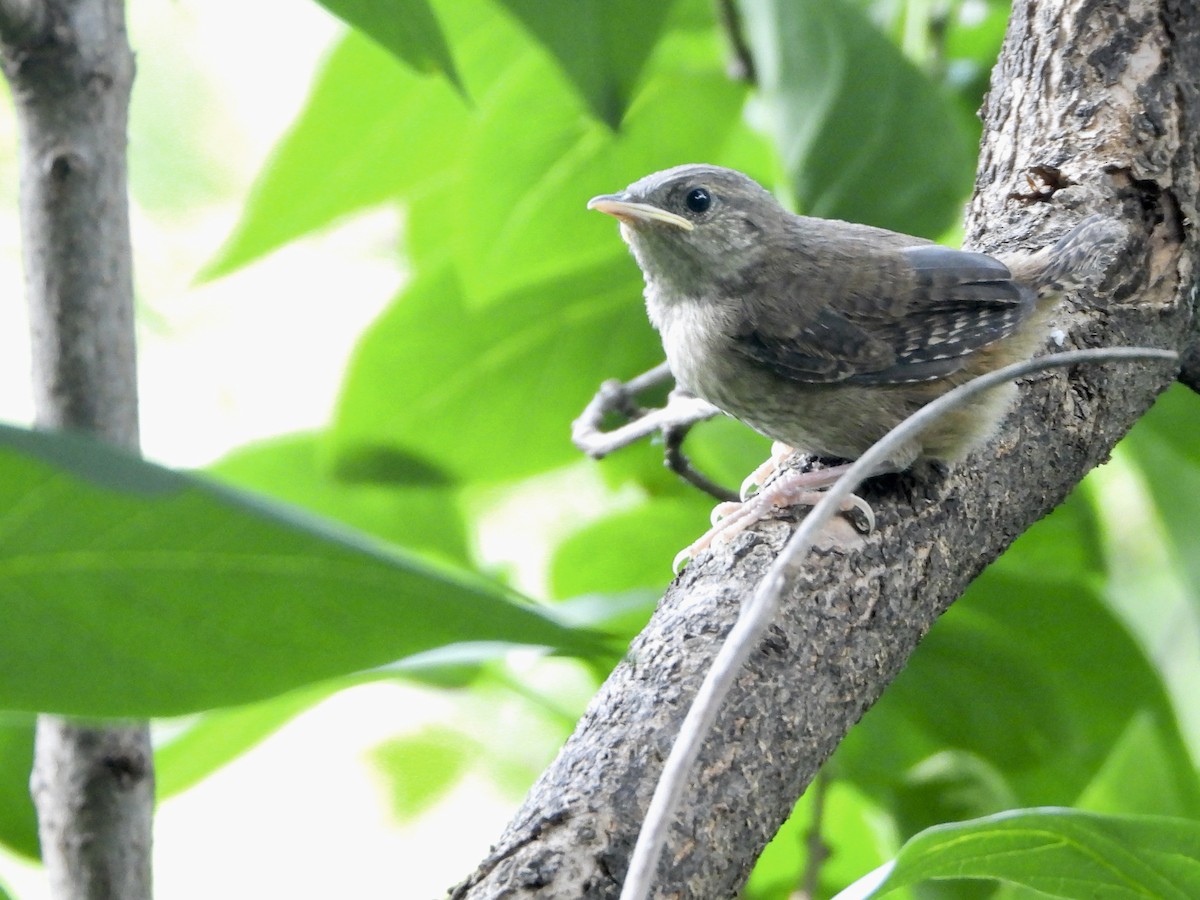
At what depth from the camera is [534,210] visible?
2.22 m

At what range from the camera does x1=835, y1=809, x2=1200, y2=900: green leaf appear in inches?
44.3

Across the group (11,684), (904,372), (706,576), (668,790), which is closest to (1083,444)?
(904,372)

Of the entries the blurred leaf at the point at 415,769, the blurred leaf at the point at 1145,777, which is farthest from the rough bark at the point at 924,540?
the blurred leaf at the point at 415,769

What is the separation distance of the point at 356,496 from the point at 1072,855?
1.51m

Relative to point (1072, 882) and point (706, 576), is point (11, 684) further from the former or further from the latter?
point (1072, 882)

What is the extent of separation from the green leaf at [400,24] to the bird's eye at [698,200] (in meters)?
0.78

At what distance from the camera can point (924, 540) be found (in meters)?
1.42

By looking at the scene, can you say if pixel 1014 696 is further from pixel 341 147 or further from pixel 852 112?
pixel 341 147

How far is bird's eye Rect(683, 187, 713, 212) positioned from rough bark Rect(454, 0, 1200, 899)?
0.43m

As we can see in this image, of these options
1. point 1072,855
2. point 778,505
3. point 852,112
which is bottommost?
point 1072,855

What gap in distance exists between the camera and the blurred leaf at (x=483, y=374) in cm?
227

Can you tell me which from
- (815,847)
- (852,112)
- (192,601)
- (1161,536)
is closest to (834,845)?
(815,847)

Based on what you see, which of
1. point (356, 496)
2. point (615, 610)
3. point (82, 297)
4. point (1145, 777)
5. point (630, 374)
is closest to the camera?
point (82, 297)

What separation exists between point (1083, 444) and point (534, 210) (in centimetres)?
108
